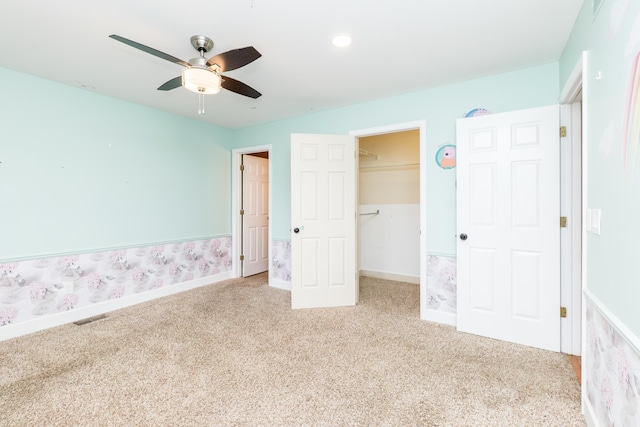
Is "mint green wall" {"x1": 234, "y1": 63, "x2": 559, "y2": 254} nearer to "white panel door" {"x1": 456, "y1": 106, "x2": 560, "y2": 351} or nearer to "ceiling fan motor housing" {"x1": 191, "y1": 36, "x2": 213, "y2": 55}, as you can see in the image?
"white panel door" {"x1": 456, "y1": 106, "x2": 560, "y2": 351}

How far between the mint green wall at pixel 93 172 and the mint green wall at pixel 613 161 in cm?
419

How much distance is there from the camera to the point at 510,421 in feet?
5.28

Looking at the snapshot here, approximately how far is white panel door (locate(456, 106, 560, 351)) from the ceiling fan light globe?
2.14 meters

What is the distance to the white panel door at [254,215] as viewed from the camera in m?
4.89

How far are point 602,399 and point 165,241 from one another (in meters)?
4.25

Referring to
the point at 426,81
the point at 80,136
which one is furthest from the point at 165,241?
the point at 426,81

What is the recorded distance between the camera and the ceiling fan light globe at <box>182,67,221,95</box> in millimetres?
1943

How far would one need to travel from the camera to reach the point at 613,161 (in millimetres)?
1334

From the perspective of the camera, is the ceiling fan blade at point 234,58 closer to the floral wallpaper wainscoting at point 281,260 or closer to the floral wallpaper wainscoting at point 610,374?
the floral wallpaper wainscoting at point 610,374

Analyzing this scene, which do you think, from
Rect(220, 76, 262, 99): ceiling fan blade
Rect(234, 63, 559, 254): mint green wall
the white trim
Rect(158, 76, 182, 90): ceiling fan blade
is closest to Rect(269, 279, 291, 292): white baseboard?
Rect(234, 63, 559, 254): mint green wall

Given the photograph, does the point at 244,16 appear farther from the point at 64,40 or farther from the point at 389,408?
the point at 389,408

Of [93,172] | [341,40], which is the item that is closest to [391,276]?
[341,40]

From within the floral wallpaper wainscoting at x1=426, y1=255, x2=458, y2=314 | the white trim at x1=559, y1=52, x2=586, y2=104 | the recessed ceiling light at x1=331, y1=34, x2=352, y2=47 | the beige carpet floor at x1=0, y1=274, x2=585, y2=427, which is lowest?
the beige carpet floor at x1=0, y1=274, x2=585, y2=427

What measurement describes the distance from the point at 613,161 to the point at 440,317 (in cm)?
212
